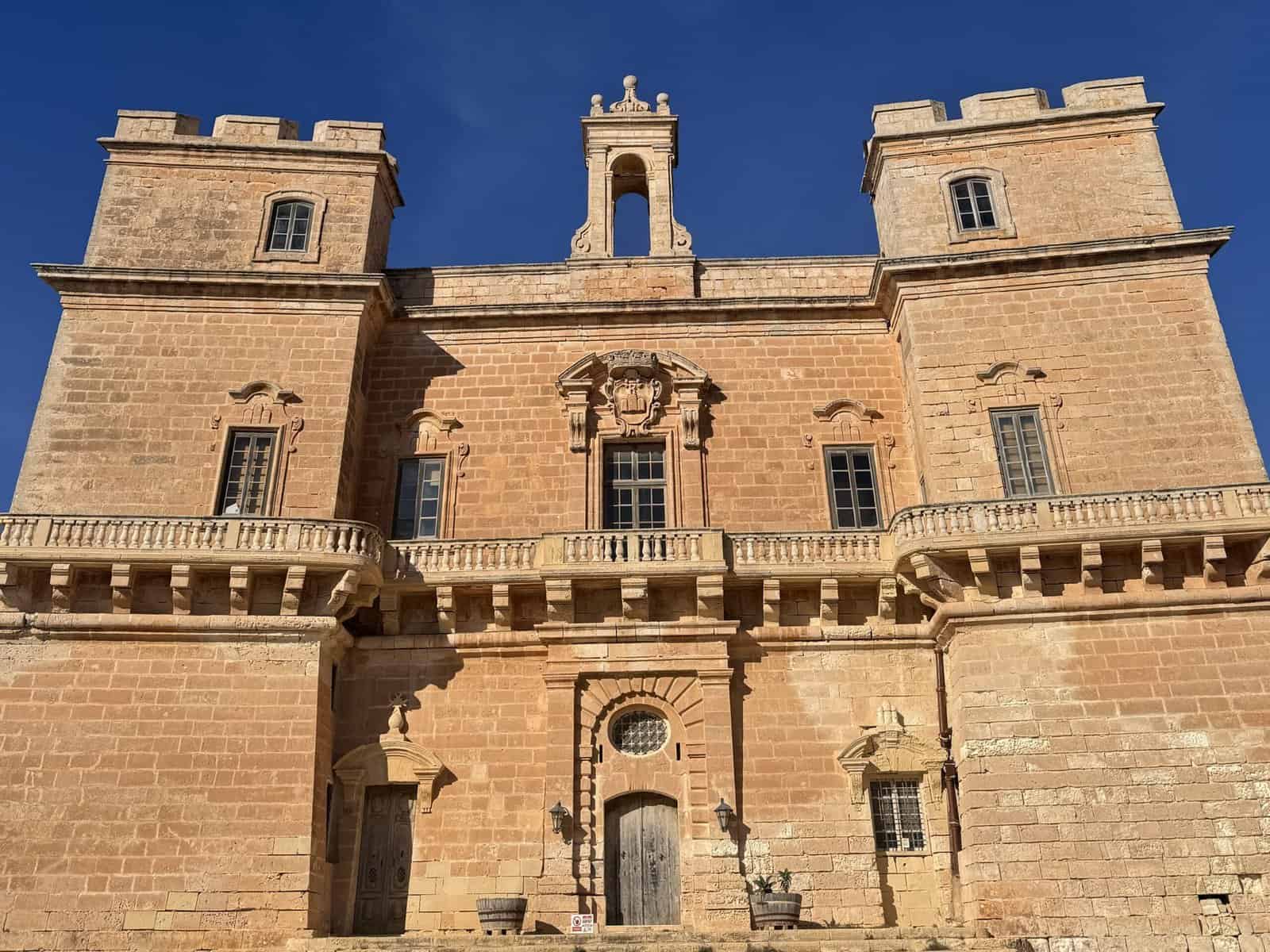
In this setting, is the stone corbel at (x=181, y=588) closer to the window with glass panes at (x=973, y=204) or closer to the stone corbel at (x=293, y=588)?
the stone corbel at (x=293, y=588)

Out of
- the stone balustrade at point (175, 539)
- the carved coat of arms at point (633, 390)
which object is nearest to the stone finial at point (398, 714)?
the stone balustrade at point (175, 539)

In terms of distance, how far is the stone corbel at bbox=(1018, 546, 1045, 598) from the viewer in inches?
591

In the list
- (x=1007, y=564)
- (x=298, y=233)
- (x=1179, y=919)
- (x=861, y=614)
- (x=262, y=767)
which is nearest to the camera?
(x=1179, y=919)

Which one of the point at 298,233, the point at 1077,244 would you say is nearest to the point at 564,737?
the point at 298,233

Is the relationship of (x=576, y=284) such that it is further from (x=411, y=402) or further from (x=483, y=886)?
(x=483, y=886)

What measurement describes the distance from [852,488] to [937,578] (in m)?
2.81

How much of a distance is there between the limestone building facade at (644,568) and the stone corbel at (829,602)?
0.04 m

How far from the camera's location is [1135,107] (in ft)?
62.4

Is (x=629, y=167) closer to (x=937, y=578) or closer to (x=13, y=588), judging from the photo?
(x=937, y=578)

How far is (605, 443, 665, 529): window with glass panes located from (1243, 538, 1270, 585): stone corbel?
886cm

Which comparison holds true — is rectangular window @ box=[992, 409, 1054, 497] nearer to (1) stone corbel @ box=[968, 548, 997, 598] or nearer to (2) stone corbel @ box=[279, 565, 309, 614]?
(1) stone corbel @ box=[968, 548, 997, 598]

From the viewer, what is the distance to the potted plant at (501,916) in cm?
1405

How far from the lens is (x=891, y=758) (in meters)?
15.6

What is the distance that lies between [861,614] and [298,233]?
484 inches
